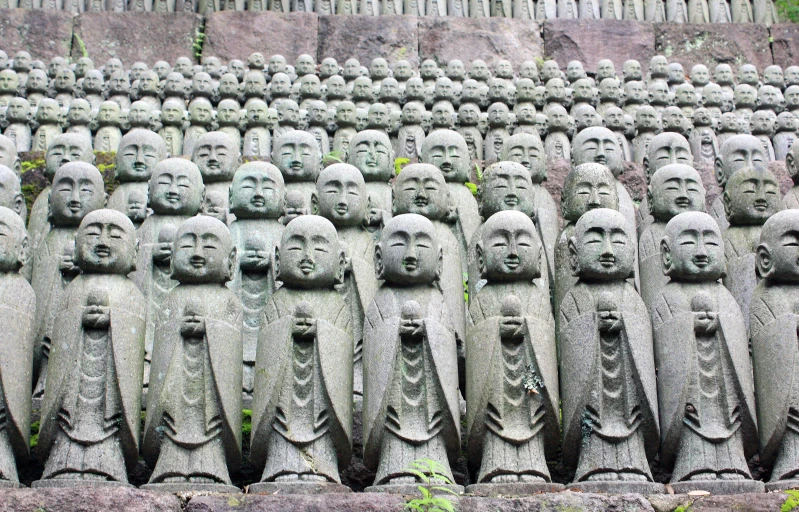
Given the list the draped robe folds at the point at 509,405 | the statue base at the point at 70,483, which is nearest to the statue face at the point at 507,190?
the draped robe folds at the point at 509,405

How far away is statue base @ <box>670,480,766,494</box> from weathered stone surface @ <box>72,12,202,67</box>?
1168 centimetres

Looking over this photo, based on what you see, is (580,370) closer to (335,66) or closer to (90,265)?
(90,265)

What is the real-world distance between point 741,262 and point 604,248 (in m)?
1.94

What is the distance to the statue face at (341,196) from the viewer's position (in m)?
8.81

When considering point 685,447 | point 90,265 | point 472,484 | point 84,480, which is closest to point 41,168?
point 90,265

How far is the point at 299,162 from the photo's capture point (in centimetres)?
1034

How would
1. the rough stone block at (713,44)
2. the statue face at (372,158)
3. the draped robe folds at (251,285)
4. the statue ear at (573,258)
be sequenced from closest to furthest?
the statue ear at (573,258) < the draped robe folds at (251,285) < the statue face at (372,158) < the rough stone block at (713,44)

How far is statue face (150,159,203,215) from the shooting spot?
9.31 meters

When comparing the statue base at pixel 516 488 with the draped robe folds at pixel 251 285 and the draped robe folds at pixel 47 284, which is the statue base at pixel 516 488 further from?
the draped robe folds at pixel 47 284

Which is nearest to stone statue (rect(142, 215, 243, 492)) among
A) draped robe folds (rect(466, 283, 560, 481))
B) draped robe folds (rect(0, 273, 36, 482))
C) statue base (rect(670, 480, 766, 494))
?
draped robe folds (rect(0, 273, 36, 482))

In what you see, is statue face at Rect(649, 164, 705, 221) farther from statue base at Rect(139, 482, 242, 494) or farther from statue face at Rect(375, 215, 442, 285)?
statue base at Rect(139, 482, 242, 494)

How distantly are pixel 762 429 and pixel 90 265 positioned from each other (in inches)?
170

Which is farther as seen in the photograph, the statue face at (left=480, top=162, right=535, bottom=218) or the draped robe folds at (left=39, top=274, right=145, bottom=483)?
the statue face at (left=480, top=162, right=535, bottom=218)

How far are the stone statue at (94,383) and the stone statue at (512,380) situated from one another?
6.86 ft
